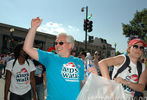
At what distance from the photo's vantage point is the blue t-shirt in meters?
2.04

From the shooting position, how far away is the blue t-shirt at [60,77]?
80.1 inches

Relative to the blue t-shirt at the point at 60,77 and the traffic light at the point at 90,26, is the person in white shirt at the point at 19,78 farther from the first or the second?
the traffic light at the point at 90,26

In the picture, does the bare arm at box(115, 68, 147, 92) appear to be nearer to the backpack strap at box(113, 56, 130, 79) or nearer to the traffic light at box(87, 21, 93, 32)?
the backpack strap at box(113, 56, 130, 79)

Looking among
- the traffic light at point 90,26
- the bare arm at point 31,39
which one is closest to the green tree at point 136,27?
the traffic light at point 90,26

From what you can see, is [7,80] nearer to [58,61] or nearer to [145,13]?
[58,61]

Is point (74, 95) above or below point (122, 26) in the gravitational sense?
below

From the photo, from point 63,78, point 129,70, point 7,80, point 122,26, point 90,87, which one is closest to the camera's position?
point 90,87

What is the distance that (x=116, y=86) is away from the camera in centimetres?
184

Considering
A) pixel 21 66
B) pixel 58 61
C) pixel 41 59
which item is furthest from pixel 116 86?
A: pixel 21 66

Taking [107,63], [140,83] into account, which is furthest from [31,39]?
[140,83]

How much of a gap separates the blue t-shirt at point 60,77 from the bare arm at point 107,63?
0.37 m

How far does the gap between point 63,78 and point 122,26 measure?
33.8 meters

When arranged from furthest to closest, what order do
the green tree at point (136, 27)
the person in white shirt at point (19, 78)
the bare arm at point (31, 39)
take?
the green tree at point (136, 27)
the person in white shirt at point (19, 78)
the bare arm at point (31, 39)

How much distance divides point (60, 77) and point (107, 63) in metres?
0.75
